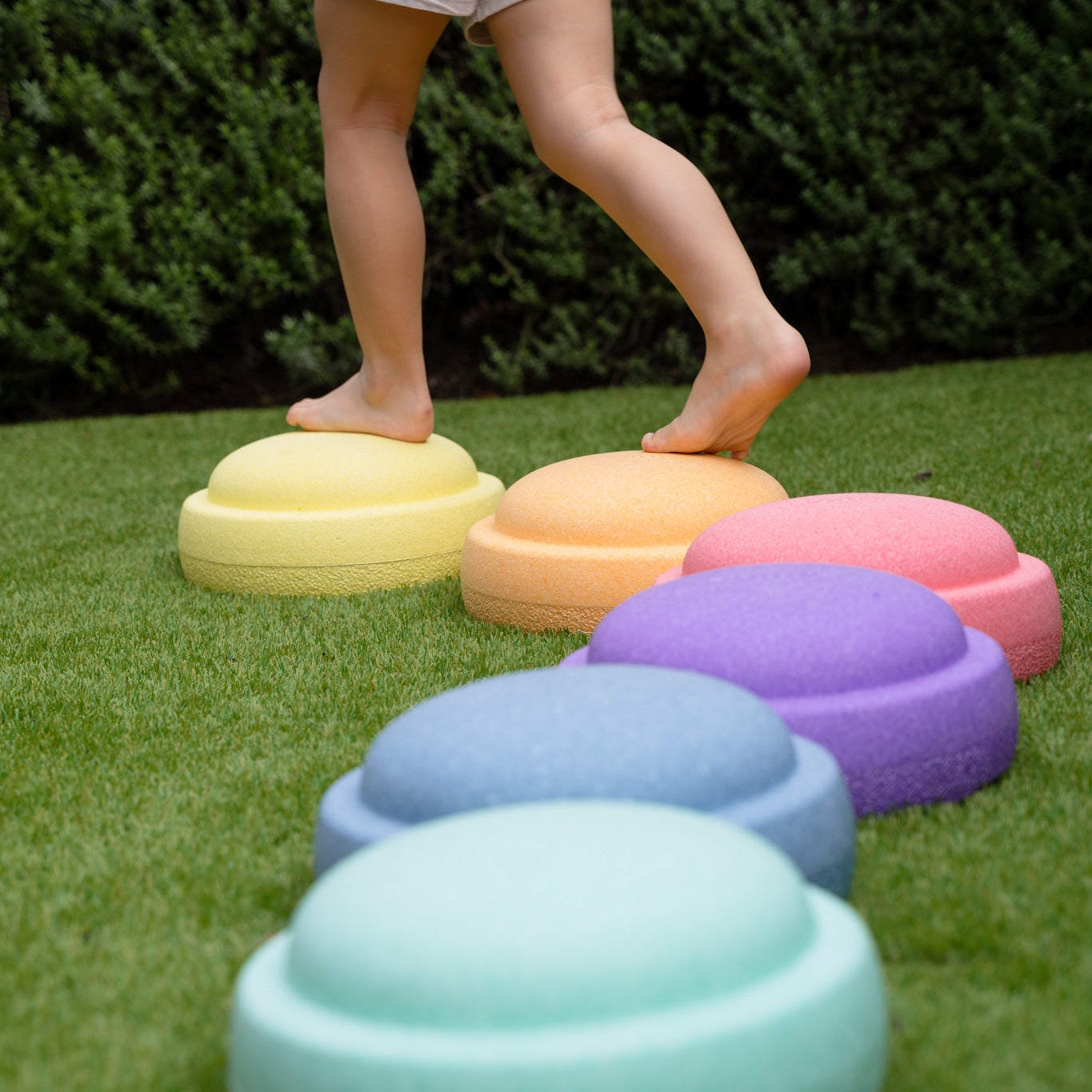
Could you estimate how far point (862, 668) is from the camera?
4.09 feet

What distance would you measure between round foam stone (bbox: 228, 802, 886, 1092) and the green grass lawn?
15cm

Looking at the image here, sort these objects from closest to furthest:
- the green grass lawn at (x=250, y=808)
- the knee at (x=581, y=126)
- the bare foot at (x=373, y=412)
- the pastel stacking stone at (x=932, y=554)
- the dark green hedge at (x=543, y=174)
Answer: the green grass lawn at (x=250, y=808), the pastel stacking stone at (x=932, y=554), the knee at (x=581, y=126), the bare foot at (x=373, y=412), the dark green hedge at (x=543, y=174)

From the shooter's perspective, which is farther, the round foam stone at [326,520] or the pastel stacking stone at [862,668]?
the round foam stone at [326,520]

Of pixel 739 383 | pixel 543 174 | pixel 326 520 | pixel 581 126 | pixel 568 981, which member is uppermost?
pixel 581 126

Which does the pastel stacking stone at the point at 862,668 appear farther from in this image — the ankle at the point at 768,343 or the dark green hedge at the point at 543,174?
the dark green hedge at the point at 543,174

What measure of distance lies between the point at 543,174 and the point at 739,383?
11.9ft

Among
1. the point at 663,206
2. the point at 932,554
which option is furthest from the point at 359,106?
the point at 932,554

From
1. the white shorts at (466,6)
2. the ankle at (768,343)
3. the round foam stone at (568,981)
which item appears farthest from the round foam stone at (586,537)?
the round foam stone at (568,981)

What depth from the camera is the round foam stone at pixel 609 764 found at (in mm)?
987

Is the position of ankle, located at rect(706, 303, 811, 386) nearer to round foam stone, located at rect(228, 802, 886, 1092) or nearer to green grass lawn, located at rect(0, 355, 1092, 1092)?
green grass lawn, located at rect(0, 355, 1092, 1092)

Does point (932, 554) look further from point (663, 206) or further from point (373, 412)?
point (373, 412)

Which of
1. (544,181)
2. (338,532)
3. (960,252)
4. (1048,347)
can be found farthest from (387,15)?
(1048,347)

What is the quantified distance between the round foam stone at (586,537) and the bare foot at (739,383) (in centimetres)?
11

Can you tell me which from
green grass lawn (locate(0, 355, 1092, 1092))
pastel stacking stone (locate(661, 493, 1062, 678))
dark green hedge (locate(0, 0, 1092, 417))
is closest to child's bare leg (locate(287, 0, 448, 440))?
green grass lawn (locate(0, 355, 1092, 1092))
